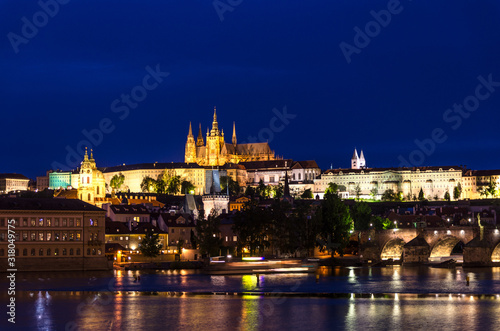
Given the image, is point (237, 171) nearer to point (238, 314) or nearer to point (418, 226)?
point (418, 226)

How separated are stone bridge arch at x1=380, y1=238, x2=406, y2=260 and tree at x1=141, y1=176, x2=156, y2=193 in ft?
319

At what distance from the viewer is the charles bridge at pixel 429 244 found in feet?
224

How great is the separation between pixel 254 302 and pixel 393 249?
39.9 m

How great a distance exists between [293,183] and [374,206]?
149ft

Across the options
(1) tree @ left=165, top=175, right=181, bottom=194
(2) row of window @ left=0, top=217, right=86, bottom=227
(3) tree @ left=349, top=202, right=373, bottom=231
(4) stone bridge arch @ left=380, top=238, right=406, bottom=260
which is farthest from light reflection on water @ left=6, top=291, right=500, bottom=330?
(1) tree @ left=165, top=175, right=181, bottom=194

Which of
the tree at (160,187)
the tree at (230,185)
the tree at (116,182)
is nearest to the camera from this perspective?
the tree at (160,187)

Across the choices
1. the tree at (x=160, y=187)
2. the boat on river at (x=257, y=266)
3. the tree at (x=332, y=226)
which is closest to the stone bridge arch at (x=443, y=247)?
the tree at (x=332, y=226)

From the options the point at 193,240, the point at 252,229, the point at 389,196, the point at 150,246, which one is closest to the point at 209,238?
the point at 252,229

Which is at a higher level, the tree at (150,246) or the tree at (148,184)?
the tree at (148,184)

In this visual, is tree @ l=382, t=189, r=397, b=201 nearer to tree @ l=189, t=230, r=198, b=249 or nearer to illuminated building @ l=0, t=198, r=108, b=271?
tree @ l=189, t=230, r=198, b=249

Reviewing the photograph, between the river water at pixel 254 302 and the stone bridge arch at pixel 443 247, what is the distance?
14881 millimetres

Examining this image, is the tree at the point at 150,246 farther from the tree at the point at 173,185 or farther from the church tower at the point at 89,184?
the tree at the point at 173,185

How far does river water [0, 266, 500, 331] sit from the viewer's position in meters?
33.3

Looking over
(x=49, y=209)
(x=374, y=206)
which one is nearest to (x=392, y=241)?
(x=49, y=209)
